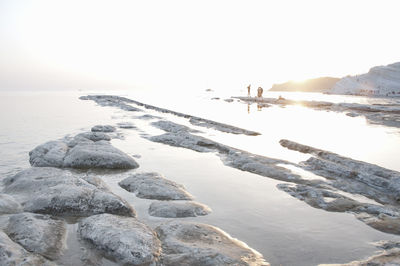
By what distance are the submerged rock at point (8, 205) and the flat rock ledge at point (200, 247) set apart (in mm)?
3411

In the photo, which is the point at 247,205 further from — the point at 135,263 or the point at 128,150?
the point at 128,150

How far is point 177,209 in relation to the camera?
261 inches

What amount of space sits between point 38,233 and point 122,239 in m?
1.58

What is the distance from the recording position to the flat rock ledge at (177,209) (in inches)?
256

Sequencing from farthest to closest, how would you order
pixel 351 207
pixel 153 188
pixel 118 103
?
1. pixel 118 103
2. pixel 153 188
3. pixel 351 207

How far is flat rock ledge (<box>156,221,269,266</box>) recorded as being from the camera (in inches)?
182

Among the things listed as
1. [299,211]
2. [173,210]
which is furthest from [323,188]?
[173,210]

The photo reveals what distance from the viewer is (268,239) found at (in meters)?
5.48

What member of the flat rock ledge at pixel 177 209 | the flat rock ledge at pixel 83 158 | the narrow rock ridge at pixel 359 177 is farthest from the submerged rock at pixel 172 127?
the flat rock ledge at pixel 177 209

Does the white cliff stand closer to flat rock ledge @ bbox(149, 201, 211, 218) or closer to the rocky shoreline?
flat rock ledge @ bbox(149, 201, 211, 218)

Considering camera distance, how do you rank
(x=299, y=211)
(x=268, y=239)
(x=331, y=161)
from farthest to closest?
(x=331, y=161) < (x=299, y=211) < (x=268, y=239)

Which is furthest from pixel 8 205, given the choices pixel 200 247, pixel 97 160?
pixel 200 247

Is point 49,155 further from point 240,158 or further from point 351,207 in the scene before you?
point 351,207

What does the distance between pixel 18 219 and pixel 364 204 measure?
304 inches
